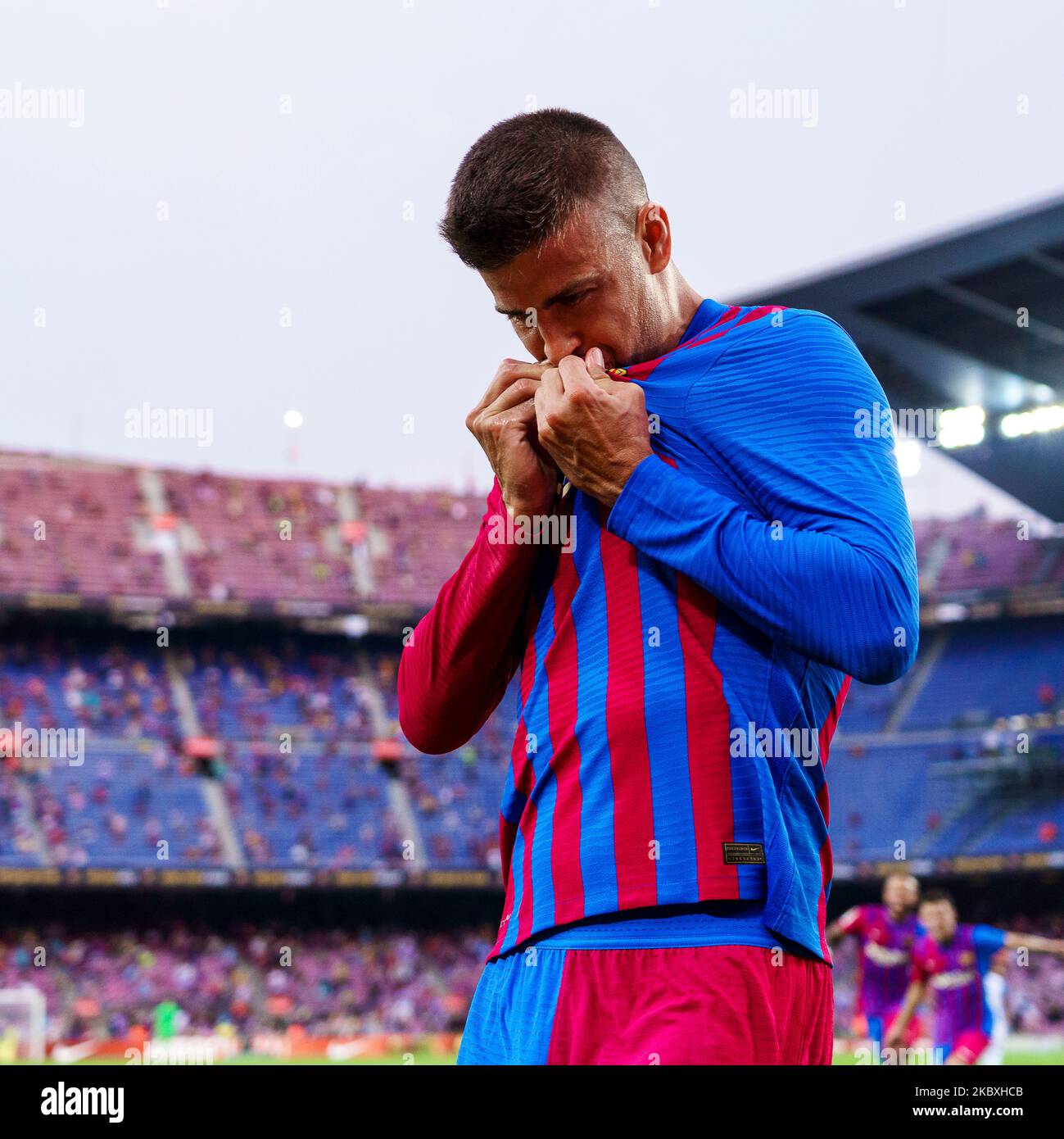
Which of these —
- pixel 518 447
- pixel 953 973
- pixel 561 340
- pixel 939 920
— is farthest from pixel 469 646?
pixel 953 973

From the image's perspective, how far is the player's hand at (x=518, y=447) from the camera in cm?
147

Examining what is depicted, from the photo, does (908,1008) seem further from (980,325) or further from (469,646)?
(980,325)

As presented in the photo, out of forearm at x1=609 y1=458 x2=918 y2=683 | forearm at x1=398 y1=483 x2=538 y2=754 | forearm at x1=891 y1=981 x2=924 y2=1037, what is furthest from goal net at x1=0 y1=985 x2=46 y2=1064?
forearm at x1=609 y1=458 x2=918 y2=683

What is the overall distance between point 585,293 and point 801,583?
A: 424 millimetres

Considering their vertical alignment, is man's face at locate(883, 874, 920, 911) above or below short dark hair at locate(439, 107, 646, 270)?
below

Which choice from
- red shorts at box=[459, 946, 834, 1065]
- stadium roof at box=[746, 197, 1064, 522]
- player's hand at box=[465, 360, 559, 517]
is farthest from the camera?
stadium roof at box=[746, 197, 1064, 522]

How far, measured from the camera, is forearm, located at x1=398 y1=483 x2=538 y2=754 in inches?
58.7

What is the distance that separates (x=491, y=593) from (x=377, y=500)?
24216 mm

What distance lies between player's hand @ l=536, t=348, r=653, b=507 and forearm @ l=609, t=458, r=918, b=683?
8 cm

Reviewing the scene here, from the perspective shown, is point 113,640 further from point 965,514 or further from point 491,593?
point 491,593

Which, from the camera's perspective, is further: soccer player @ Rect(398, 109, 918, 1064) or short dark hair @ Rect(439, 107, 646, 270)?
short dark hair @ Rect(439, 107, 646, 270)

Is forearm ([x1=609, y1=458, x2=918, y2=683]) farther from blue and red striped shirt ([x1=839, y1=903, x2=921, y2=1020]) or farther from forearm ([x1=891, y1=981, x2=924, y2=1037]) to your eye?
blue and red striped shirt ([x1=839, y1=903, x2=921, y2=1020])

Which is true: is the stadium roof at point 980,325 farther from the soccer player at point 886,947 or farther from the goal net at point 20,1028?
the goal net at point 20,1028

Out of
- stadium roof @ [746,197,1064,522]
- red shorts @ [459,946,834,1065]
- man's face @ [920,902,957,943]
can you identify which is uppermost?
stadium roof @ [746,197,1064,522]
